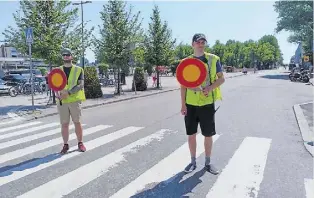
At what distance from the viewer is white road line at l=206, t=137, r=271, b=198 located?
405cm

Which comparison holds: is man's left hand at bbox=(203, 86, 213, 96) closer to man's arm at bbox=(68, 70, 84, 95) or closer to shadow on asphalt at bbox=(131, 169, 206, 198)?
shadow on asphalt at bbox=(131, 169, 206, 198)

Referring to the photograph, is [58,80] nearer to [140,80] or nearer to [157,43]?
[140,80]

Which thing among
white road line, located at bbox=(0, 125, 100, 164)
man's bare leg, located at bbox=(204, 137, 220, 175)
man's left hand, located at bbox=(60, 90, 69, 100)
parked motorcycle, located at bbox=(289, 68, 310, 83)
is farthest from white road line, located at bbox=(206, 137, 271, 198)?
parked motorcycle, located at bbox=(289, 68, 310, 83)

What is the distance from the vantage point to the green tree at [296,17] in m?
45.3

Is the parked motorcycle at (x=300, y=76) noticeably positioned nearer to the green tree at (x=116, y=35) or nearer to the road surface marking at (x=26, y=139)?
the green tree at (x=116, y=35)

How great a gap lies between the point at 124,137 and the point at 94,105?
7.16 meters

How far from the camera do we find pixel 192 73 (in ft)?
15.1

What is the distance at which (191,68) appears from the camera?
4.60m

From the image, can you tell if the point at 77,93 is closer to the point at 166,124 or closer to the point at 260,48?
the point at 166,124

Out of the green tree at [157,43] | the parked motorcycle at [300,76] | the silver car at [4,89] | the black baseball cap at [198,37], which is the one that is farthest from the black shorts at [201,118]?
the parked motorcycle at [300,76]

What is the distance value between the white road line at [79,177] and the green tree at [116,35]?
14.0 m

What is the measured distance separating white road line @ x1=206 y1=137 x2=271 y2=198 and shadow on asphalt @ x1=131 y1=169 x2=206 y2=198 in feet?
0.92

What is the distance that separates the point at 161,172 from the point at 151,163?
1.64 ft

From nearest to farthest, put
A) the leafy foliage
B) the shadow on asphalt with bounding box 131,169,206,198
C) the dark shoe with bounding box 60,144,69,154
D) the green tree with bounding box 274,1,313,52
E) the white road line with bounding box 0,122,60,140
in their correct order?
1. the shadow on asphalt with bounding box 131,169,206,198
2. the dark shoe with bounding box 60,144,69,154
3. the white road line with bounding box 0,122,60,140
4. the leafy foliage
5. the green tree with bounding box 274,1,313,52
